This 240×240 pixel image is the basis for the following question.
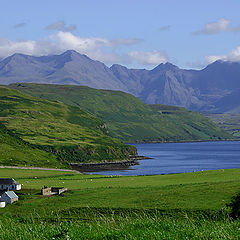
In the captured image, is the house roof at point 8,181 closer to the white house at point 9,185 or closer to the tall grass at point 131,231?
the white house at point 9,185

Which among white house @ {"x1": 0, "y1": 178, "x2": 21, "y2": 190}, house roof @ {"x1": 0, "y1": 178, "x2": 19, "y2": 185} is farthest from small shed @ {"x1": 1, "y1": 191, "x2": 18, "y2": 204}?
house roof @ {"x1": 0, "y1": 178, "x2": 19, "y2": 185}

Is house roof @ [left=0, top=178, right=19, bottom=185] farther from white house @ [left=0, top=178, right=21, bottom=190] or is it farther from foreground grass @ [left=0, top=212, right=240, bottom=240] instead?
foreground grass @ [left=0, top=212, right=240, bottom=240]

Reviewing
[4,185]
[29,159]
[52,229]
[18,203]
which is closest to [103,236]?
[52,229]

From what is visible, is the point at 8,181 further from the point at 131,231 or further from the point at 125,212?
the point at 131,231

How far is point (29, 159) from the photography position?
192875 mm

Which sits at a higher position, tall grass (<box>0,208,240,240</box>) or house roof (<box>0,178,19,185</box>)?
tall grass (<box>0,208,240,240</box>)

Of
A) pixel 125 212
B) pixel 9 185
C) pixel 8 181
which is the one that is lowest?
pixel 9 185

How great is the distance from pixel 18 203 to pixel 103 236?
2164 inches

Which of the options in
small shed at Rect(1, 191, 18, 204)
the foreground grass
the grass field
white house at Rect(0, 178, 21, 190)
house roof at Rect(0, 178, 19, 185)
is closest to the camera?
the foreground grass

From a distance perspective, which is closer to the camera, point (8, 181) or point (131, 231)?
point (131, 231)

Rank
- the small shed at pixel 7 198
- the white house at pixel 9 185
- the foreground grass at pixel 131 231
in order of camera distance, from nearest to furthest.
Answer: the foreground grass at pixel 131 231
the small shed at pixel 7 198
the white house at pixel 9 185

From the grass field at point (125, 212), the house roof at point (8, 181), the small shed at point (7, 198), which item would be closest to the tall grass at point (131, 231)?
the grass field at point (125, 212)

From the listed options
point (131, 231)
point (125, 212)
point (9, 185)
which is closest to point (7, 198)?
point (9, 185)

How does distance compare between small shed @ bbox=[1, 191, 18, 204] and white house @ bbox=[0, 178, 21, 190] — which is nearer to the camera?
small shed @ bbox=[1, 191, 18, 204]
